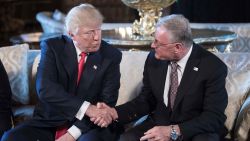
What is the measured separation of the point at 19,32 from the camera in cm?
886

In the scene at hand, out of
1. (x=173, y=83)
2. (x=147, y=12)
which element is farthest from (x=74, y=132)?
(x=147, y=12)

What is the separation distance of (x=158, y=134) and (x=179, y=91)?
0.27 m

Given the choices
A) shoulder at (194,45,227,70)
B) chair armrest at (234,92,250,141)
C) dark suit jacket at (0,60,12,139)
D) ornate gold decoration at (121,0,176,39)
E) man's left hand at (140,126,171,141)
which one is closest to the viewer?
man's left hand at (140,126,171,141)

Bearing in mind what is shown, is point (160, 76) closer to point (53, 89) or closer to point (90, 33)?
point (90, 33)

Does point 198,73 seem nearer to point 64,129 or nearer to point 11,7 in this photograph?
point 64,129

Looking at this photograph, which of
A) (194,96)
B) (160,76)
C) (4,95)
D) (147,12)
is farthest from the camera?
(147,12)

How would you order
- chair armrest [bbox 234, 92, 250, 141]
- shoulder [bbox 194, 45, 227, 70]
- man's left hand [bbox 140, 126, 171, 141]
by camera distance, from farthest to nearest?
chair armrest [bbox 234, 92, 250, 141], shoulder [bbox 194, 45, 227, 70], man's left hand [bbox 140, 126, 171, 141]

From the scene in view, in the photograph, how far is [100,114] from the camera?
2.59 m

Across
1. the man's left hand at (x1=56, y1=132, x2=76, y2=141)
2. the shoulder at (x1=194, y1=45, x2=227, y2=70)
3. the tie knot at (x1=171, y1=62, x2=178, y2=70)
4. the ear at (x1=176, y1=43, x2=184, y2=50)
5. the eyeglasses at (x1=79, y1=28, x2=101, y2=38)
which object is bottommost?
the man's left hand at (x1=56, y1=132, x2=76, y2=141)

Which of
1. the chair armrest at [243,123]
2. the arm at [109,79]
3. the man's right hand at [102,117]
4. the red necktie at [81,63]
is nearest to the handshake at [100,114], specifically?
the man's right hand at [102,117]

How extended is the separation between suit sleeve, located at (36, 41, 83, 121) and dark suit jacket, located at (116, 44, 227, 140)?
0.86 feet

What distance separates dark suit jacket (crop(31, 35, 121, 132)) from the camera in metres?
2.70

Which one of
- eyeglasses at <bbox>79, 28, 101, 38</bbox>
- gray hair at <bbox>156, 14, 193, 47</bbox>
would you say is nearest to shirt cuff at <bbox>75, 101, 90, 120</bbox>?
eyeglasses at <bbox>79, 28, 101, 38</bbox>

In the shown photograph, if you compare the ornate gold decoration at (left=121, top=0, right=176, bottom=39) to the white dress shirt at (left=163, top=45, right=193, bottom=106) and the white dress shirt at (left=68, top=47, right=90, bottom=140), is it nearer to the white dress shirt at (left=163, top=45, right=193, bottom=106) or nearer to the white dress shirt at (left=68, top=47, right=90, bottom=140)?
the white dress shirt at (left=163, top=45, right=193, bottom=106)
